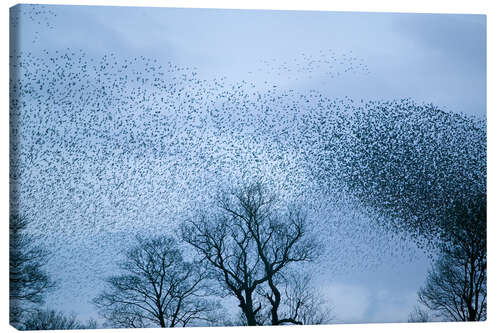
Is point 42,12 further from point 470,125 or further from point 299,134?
point 470,125

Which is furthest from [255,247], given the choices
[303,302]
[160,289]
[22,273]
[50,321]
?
[22,273]

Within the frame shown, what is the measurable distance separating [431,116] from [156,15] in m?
2.55

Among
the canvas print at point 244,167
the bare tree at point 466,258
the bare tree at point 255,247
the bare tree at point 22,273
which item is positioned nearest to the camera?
the bare tree at point 22,273

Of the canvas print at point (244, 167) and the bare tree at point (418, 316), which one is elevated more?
the canvas print at point (244, 167)

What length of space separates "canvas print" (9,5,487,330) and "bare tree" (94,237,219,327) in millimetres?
14

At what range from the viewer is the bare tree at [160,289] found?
27.5 feet

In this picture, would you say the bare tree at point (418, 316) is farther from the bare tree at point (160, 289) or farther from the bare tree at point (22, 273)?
the bare tree at point (22, 273)

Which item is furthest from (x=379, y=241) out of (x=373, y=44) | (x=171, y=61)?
(x=171, y=61)

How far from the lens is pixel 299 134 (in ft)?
28.5

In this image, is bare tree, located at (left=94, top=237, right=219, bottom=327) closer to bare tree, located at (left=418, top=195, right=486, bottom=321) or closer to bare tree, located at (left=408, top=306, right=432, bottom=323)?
bare tree, located at (left=408, top=306, right=432, bottom=323)

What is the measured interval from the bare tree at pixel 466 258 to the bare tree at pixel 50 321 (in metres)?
3.23

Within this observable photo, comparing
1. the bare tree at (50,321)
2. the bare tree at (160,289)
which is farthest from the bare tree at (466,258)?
the bare tree at (50,321)

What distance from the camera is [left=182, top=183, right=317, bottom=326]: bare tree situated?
857cm

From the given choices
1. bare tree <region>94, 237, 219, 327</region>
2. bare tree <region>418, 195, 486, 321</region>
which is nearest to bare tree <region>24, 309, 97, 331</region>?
bare tree <region>94, 237, 219, 327</region>
